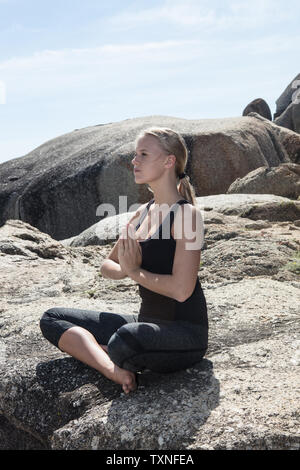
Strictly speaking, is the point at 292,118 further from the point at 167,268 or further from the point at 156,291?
the point at 156,291

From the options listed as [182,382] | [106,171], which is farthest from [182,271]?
[106,171]

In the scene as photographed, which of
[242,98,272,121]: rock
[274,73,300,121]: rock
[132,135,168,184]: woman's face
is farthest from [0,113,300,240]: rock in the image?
[274,73,300,121]: rock

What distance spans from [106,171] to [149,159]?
10.9 metres

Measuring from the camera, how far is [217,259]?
6211 mm

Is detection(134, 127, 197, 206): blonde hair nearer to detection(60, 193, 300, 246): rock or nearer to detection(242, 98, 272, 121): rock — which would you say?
detection(60, 193, 300, 246): rock

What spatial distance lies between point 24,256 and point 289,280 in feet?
11.4

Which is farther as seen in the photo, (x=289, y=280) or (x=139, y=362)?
(x=289, y=280)

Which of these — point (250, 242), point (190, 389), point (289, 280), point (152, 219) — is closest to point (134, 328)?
point (190, 389)

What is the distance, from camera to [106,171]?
46.6 ft

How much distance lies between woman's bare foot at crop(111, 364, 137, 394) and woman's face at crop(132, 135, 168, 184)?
1080 mm

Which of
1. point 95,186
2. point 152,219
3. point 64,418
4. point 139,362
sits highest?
point 152,219

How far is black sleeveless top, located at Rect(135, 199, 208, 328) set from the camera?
10.9ft

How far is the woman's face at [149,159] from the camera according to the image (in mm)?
3436

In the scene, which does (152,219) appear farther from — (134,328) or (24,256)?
(24,256)
